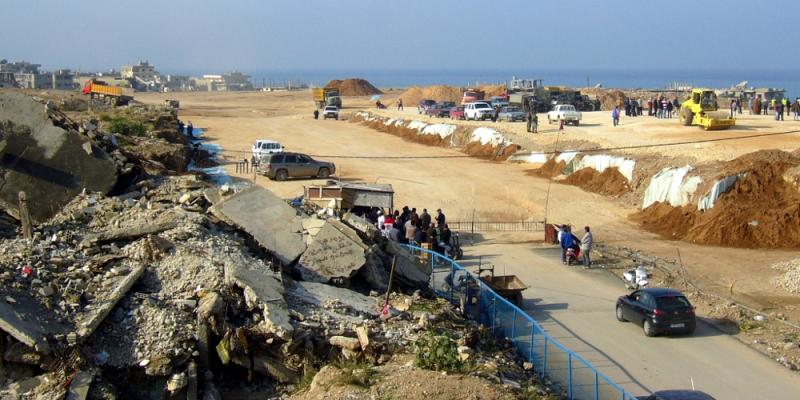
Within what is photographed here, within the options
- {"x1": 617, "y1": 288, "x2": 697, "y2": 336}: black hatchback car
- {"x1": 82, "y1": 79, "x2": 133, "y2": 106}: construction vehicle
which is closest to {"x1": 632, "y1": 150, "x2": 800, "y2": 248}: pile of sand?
{"x1": 617, "y1": 288, "x2": 697, "y2": 336}: black hatchback car

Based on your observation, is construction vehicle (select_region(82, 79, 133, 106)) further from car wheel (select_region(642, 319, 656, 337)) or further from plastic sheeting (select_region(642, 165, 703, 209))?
car wheel (select_region(642, 319, 656, 337))

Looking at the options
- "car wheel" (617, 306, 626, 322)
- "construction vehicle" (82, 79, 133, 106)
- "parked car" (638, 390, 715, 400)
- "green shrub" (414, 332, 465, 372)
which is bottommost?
"car wheel" (617, 306, 626, 322)

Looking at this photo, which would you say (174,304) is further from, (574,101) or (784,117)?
(574,101)

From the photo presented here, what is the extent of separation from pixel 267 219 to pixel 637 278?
10.3 metres

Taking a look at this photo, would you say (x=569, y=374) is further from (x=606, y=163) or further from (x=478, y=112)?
(x=478, y=112)

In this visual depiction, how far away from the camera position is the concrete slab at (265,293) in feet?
45.4

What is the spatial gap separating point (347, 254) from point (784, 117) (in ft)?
153

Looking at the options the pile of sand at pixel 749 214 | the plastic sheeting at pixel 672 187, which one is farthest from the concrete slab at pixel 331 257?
the plastic sheeting at pixel 672 187

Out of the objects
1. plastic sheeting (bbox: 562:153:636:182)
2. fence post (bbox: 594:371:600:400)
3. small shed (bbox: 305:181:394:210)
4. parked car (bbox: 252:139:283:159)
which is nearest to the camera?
fence post (bbox: 594:371:600:400)

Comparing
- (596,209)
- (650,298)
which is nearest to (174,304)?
(650,298)

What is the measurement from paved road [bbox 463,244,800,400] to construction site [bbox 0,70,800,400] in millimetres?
65

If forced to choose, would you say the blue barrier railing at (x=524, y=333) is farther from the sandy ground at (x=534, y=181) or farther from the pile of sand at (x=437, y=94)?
the pile of sand at (x=437, y=94)

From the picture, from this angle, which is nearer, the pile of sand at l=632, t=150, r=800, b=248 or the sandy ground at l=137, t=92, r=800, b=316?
the sandy ground at l=137, t=92, r=800, b=316

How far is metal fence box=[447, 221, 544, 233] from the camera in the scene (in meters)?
29.5
